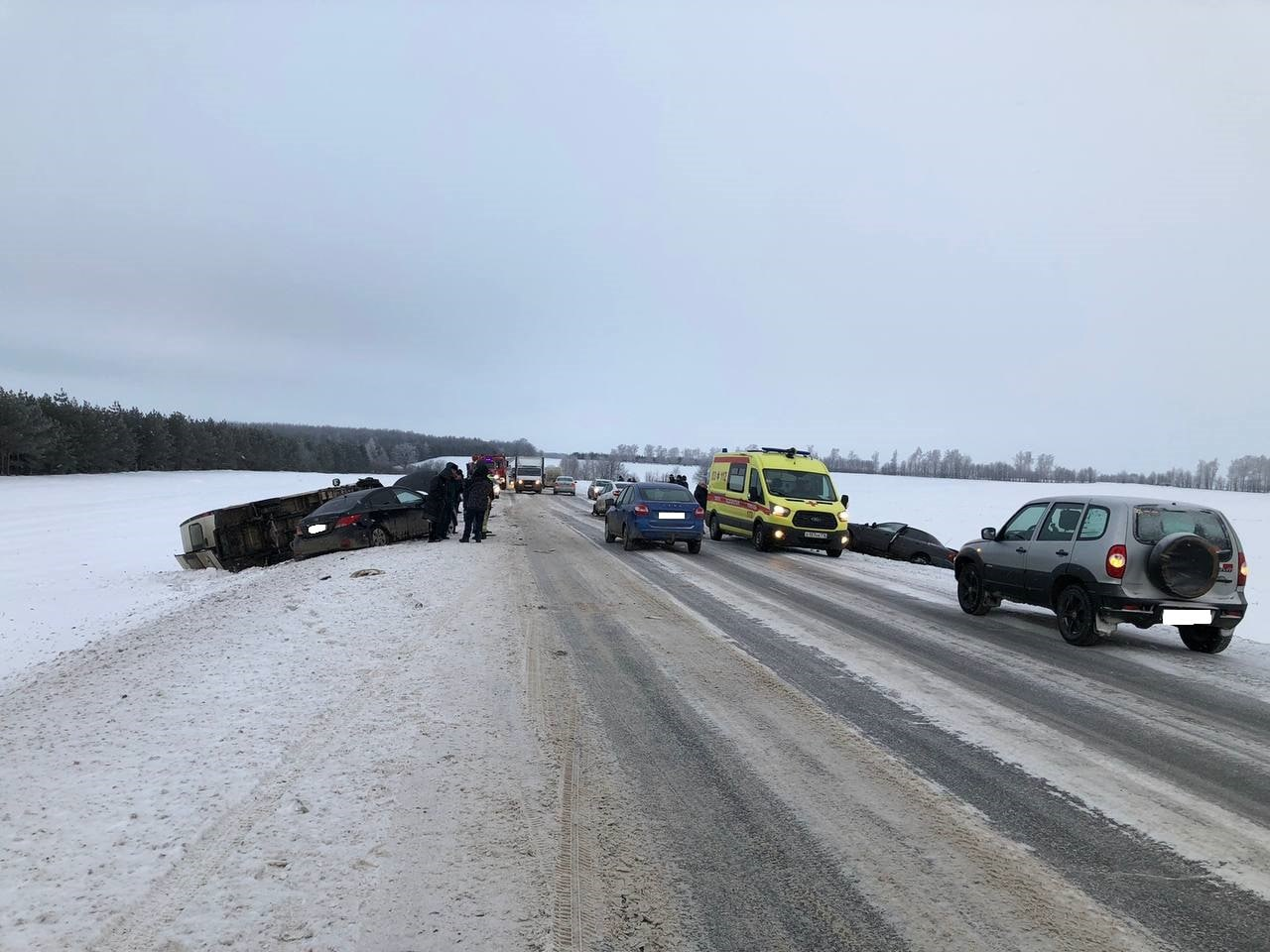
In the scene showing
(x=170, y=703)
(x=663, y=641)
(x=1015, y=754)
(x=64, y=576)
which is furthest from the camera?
(x=64, y=576)

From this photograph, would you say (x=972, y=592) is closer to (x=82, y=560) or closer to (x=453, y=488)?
(x=453, y=488)

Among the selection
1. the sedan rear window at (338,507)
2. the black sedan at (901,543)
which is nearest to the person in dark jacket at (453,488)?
the sedan rear window at (338,507)

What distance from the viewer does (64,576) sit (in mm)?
17734

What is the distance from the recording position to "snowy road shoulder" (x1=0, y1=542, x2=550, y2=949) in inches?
114

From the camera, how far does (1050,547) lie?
A: 9031 mm

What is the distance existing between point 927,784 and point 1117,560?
17.2ft

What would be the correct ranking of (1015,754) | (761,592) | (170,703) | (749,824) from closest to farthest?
(749,824)
(1015,754)
(170,703)
(761,592)

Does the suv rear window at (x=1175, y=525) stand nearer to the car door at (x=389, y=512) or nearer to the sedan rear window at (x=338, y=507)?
the car door at (x=389, y=512)

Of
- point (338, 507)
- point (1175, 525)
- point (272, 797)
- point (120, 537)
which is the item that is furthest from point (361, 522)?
point (120, 537)

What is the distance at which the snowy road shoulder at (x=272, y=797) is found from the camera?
290 centimetres

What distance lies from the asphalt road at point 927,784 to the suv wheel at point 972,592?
1.20m

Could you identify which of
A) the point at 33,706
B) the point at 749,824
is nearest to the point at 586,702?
the point at 749,824

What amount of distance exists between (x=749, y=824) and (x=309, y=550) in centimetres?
1473

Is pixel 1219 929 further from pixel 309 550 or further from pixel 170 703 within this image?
pixel 309 550
